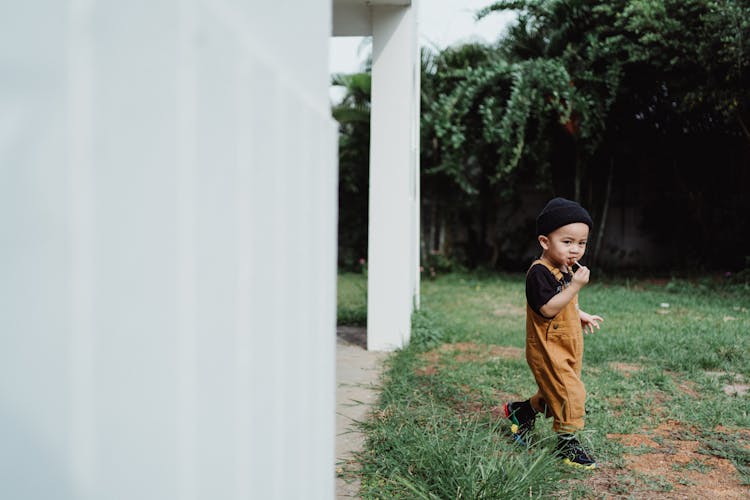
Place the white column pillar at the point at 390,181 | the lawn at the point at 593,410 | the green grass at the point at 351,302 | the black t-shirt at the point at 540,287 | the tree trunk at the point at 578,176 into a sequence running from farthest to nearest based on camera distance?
the tree trunk at the point at 578,176 < the green grass at the point at 351,302 < the white column pillar at the point at 390,181 < the black t-shirt at the point at 540,287 < the lawn at the point at 593,410

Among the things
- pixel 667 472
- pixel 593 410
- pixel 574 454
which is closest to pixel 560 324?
pixel 574 454

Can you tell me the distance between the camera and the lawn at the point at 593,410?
88.9 inches

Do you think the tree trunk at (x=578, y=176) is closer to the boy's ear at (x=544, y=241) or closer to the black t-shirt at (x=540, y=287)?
the boy's ear at (x=544, y=241)

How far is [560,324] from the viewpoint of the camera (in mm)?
2664

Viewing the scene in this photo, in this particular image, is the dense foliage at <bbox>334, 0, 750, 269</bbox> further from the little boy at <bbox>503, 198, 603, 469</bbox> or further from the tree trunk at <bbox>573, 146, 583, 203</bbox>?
the little boy at <bbox>503, 198, 603, 469</bbox>

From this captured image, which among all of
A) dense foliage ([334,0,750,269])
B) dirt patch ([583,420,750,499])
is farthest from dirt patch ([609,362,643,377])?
dense foliage ([334,0,750,269])

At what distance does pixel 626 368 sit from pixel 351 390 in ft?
5.75

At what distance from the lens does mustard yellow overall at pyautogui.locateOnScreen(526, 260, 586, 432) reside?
2619mm

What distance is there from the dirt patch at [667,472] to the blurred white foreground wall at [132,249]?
2036mm

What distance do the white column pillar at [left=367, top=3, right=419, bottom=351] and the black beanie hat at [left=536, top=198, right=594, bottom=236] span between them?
6.97 ft

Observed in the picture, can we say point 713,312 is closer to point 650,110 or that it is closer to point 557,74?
point 557,74

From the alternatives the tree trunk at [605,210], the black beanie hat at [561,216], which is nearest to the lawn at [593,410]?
the black beanie hat at [561,216]

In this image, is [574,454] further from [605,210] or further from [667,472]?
[605,210]

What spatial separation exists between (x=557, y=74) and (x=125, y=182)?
8.40 metres
